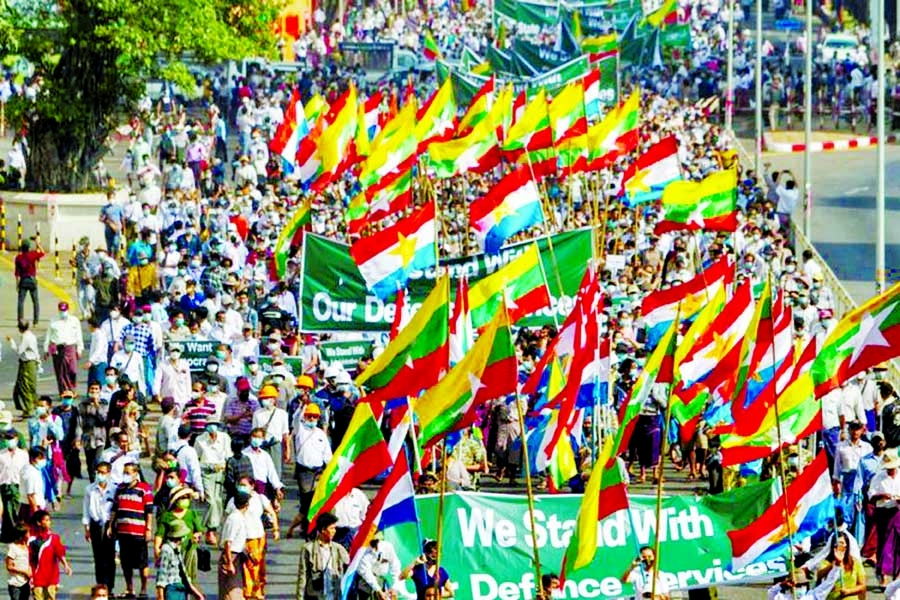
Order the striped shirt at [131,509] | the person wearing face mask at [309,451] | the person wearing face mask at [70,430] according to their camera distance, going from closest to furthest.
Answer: the striped shirt at [131,509] → the person wearing face mask at [309,451] → the person wearing face mask at [70,430]

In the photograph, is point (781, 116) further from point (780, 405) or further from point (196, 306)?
point (780, 405)

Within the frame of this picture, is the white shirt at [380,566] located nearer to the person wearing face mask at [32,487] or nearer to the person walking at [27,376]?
the person wearing face mask at [32,487]

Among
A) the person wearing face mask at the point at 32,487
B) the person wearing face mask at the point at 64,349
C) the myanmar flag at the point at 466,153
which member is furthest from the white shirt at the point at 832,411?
the myanmar flag at the point at 466,153

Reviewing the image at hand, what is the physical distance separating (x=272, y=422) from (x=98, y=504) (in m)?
2.77

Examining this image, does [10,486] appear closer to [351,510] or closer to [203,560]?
[203,560]

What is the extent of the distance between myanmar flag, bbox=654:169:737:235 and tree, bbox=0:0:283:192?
535 inches

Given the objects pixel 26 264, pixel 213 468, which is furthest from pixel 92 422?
pixel 26 264

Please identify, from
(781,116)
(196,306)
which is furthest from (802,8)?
(196,306)

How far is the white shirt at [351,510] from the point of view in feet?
73.2

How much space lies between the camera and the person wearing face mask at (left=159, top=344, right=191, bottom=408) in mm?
28516

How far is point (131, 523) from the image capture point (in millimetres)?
22812

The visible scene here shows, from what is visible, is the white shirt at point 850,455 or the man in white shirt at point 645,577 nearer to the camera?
the man in white shirt at point 645,577

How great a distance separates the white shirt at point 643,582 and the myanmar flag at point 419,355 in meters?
2.03

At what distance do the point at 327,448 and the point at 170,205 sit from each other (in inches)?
612
